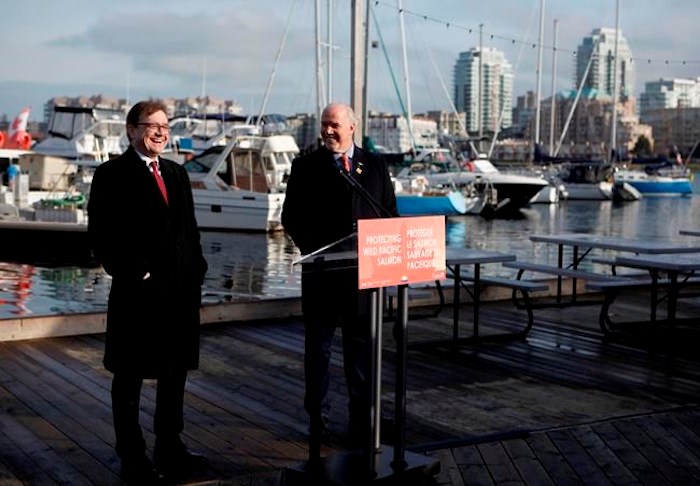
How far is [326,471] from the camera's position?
4312mm

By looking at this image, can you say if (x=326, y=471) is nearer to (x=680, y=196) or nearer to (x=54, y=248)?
(x=54, y=248)

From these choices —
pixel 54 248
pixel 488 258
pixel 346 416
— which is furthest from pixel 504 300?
pixel 54 248

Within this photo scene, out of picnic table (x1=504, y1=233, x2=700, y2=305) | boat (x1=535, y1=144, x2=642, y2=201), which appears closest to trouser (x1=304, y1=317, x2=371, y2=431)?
picnic table (x1=504, y1=233, x2=700, y2=305)

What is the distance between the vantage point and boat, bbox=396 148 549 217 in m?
48.8

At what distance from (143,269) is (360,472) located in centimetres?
123

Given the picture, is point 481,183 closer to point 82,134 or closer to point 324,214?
point 82,134

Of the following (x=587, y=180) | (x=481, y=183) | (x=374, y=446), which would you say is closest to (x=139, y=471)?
(x=374, y=446)

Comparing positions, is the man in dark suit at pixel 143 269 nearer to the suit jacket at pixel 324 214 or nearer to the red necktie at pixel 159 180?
the red necktie at pixel 159 180

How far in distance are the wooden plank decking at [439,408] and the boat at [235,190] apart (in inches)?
977

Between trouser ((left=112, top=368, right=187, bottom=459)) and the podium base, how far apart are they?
0.58m

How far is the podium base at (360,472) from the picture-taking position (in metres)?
4.25

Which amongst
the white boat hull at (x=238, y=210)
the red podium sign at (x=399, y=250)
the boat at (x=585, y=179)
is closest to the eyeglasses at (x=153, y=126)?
the red podium sign at (x=399, y=250)

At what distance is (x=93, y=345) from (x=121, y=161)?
341 centimetres

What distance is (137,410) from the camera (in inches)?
179
